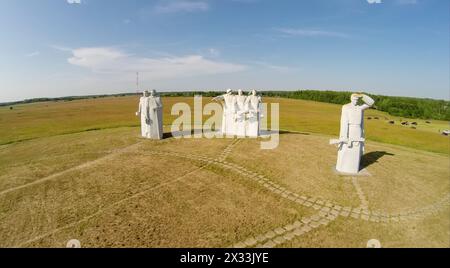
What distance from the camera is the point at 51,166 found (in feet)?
44.4

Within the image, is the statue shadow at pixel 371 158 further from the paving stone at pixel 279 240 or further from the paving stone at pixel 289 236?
the paving stone at pixel 279 240

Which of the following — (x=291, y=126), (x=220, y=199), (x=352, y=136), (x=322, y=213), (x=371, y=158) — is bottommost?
(x=322, y=213)

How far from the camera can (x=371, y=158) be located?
47.7ft

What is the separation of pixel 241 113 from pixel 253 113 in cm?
101

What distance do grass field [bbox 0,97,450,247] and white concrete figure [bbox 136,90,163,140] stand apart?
2958mm

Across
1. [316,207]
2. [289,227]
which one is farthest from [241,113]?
[289,227]

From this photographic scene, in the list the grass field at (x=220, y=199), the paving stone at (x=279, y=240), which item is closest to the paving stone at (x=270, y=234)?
the grass field at (x=220, y=199)

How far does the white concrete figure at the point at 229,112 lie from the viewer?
1981 cm

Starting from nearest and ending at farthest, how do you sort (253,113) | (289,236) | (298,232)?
(289,236)
(298,232)
(253,113)

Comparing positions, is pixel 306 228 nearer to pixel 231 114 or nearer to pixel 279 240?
pixel 279 240

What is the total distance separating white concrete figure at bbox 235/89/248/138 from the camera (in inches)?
764
